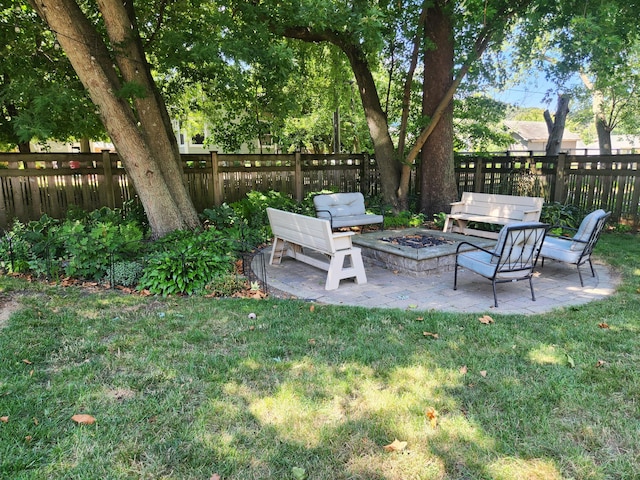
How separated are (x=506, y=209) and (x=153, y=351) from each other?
642cm

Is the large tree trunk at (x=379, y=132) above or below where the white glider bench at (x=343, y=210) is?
above

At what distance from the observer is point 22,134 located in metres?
5.89

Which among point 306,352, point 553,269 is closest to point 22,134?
point 306,352

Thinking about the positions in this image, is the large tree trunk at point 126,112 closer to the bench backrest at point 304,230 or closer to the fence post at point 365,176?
the bench backrest at point 304,230

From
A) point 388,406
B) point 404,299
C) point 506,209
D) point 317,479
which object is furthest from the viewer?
point 506,209

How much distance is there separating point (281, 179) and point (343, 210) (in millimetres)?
2528

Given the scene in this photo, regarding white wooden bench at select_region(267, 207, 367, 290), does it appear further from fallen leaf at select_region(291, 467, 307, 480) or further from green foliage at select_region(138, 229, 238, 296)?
fallen leaf at select_region(291, 467, 307, 480)

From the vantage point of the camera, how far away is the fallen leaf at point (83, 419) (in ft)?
7.91

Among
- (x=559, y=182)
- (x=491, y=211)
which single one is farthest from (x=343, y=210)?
(x=559, y=182)

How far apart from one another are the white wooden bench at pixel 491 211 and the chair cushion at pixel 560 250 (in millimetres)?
1439

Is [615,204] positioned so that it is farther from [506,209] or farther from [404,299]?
[404,299]

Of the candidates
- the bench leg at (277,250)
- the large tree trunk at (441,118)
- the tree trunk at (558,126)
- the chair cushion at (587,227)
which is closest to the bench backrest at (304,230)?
the bench leg at (277,250)

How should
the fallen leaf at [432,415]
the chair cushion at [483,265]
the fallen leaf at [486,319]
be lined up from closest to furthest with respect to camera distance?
1. the fallen leaf at [432,415]
2. the fallen leaf at [486,319]
3. the chair cushion at [483,265]

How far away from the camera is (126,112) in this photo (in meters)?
5.69
